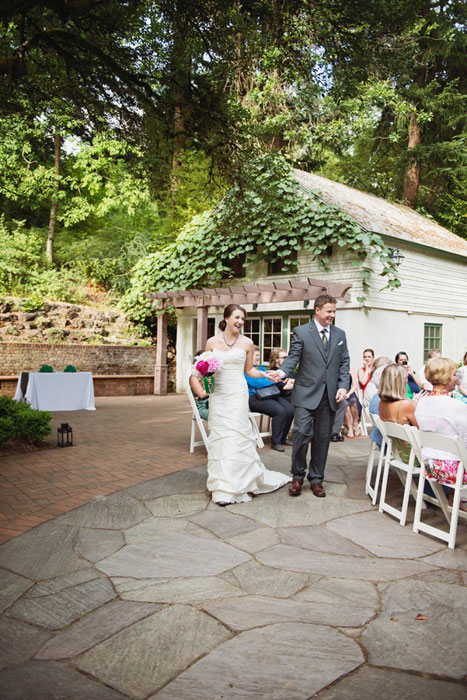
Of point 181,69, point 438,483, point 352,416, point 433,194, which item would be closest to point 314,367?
point 438,483

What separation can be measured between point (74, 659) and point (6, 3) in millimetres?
3534

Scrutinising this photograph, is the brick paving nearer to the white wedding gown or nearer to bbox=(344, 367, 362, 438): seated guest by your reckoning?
the white wedding gown

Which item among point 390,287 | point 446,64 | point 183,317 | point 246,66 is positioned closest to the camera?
point 246,66

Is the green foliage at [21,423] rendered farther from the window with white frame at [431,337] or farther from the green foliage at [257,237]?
the window with white frame at [431,337]

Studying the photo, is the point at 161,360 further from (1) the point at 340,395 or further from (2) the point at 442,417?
(2) the point at 442,417

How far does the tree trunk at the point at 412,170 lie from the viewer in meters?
23.6

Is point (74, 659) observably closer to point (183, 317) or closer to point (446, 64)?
point (183, 317)

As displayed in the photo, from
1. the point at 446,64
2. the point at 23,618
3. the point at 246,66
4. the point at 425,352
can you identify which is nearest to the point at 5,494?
the point at 23,618

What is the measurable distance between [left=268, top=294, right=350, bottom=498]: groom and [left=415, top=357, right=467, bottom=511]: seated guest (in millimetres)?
839

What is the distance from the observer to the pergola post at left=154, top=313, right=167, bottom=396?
16.2m

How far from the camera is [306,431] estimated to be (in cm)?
508

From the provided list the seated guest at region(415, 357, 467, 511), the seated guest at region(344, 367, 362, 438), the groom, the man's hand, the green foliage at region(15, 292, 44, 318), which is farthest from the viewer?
the green foliage at region(15, 292, 44, 318)

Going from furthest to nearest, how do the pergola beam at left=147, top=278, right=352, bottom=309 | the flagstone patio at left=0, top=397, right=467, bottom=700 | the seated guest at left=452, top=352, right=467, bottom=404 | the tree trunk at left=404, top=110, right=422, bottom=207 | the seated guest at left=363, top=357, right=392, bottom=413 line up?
the tree trunk at left=404, top=110, right=422, bottom=207 → the pergola beam at left=147, top=278, right=352, bottom=309 → the seated guest at left=452, top=352, right=467, bottom=404 → the seated guest at left=363, top=357, right=392, bottom=413 → the flagstone patio at left=0, top=397, right=467, bottom=700

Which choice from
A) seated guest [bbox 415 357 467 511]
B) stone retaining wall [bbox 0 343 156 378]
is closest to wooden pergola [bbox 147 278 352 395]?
stone retaining wall [bbox 0 343 156 378]
